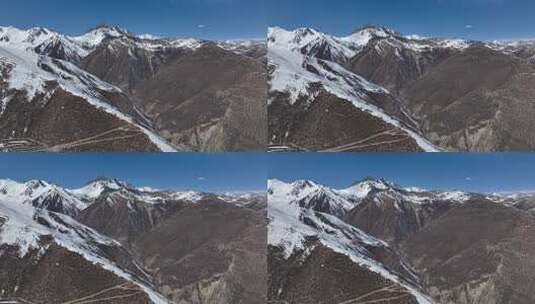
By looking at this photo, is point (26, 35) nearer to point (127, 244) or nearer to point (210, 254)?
point (127, 244)

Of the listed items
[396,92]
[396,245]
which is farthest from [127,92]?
[396,245]

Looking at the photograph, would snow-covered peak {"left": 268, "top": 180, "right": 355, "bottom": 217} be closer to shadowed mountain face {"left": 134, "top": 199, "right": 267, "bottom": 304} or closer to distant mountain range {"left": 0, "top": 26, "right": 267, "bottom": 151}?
shadowed mountain face {"left": 134, "top": 199, "right": 267, "bottom": 304}

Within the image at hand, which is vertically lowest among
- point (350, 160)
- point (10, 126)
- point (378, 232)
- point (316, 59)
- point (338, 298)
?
point (338, 298)

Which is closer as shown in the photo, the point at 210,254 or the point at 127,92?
the point at 210,254

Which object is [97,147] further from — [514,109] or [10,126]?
[514,109]

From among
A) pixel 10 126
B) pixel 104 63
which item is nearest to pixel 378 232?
pixel 104 63
